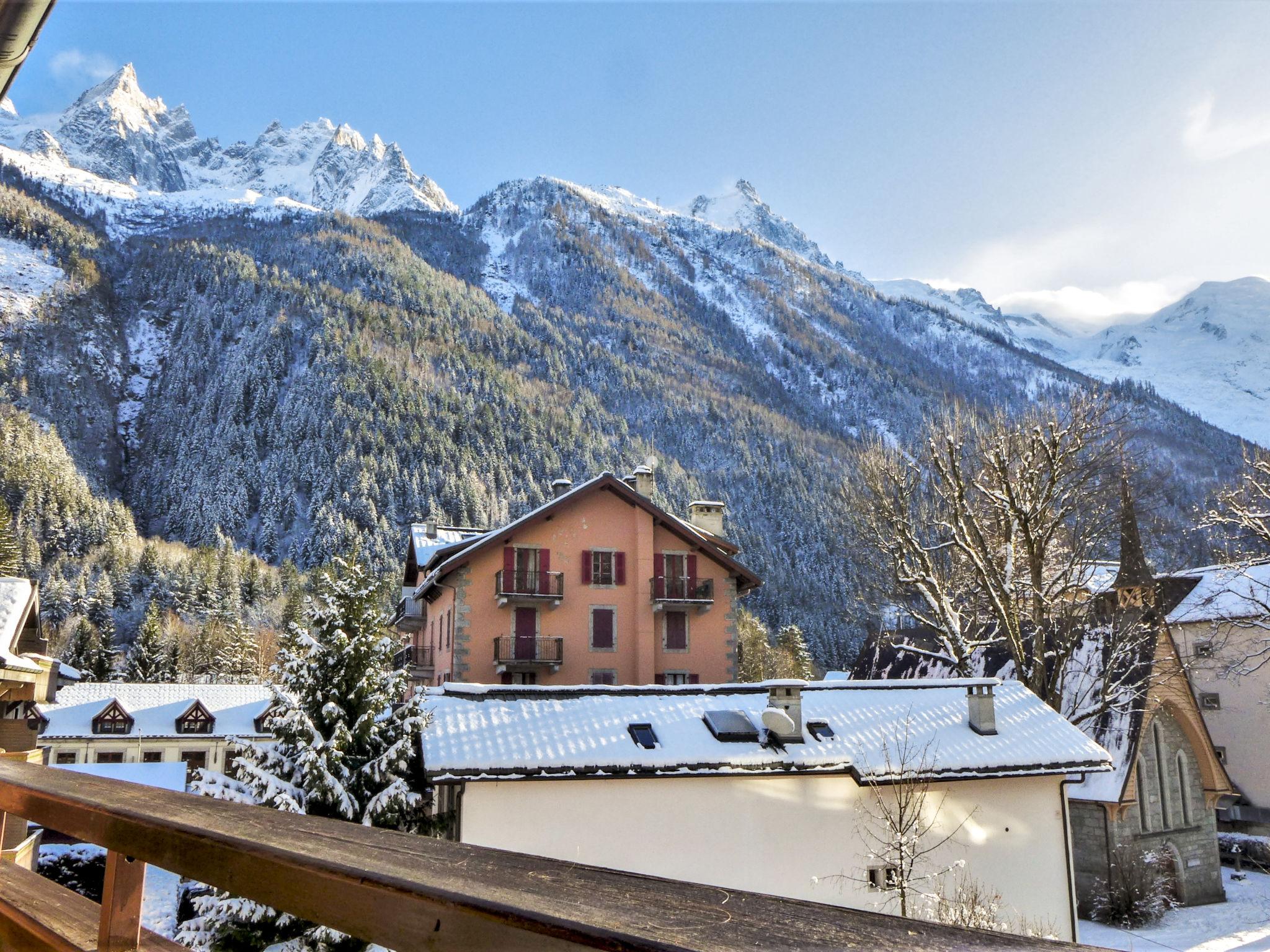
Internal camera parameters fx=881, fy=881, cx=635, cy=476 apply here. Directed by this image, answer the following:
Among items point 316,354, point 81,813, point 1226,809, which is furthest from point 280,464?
point 81,813

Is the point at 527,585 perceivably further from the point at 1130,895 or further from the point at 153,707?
the point at 153,707

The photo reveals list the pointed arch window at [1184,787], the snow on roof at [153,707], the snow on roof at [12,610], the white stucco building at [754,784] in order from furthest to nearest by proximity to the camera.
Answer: the snow on roof at [153,707] → the pointed arch window at [1184,787] → the white stucco building at [754,784] → the snow on roof at [12,610]

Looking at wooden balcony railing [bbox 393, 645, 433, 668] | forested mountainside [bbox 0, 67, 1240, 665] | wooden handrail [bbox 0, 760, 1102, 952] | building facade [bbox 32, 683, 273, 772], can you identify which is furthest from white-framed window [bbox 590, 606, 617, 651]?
forested mountainside [bbox 0, 67, 1240, 665]

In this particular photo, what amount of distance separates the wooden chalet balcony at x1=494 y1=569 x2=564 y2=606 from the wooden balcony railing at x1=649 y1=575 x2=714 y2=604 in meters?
3.75

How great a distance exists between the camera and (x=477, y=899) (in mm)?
1153

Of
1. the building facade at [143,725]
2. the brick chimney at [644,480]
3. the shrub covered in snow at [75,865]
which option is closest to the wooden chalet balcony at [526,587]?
the brick chimney at [644,480]

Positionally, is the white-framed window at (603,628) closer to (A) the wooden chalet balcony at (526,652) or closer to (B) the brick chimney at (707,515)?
(A) the wooden chalet balcony at (526,652)

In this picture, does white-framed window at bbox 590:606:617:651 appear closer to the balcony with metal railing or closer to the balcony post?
the balcony with metal railing

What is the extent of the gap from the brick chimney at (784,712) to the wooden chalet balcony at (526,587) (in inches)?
595

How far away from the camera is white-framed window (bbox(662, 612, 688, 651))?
34531 millimetres

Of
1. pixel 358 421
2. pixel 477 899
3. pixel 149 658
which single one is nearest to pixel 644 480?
pixel 477 899

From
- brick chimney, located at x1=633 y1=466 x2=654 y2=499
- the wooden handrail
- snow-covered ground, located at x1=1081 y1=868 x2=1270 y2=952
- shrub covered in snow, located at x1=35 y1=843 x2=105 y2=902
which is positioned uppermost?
brick chimney, located at x1=633 y1=466 x2=654 y2=499

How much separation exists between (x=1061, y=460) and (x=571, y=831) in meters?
15.0

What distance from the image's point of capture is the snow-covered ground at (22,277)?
548 ft
